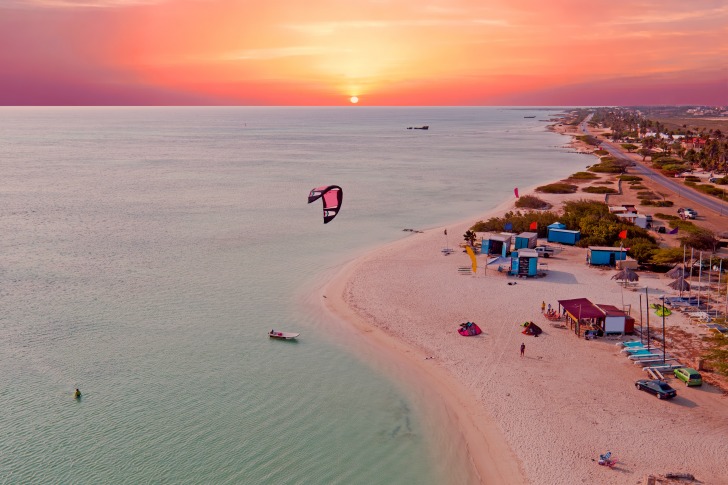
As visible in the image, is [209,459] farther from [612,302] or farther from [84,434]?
[612,302]

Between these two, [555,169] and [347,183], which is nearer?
[347,183]

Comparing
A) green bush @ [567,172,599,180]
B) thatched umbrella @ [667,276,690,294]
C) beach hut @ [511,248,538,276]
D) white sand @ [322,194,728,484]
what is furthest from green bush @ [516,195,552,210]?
thatched umbrella @ [667,276,690,294]

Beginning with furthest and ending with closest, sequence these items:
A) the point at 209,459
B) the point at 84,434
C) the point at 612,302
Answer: the point at 612,302 → the point at 84,434 → the point at 209,459

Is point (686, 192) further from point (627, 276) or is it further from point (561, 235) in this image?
point (627, 276)

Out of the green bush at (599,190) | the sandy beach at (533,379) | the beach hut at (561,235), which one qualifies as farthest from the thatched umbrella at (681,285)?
the green bush at (599,190)

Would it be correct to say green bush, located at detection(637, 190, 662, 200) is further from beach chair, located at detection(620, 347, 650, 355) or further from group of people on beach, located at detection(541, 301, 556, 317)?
beach chair, located at detection(620, 347, 650, 355)

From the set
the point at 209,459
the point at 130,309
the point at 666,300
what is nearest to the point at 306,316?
the point at 130,309

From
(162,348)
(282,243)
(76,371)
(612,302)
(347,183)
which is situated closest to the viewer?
(76,371)
